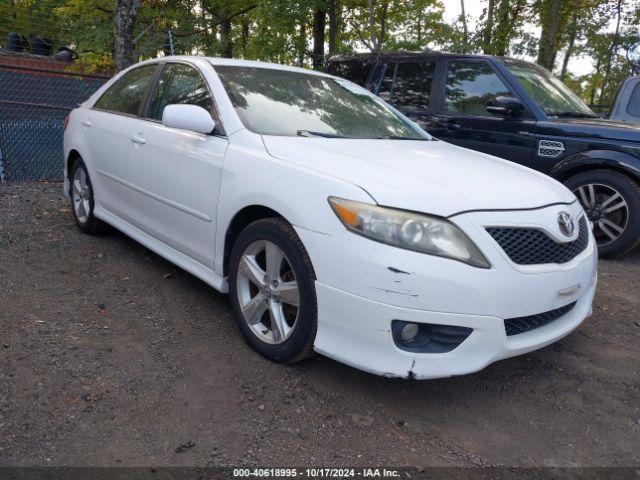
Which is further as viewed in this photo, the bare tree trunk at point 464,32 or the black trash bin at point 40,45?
the black trash bin at point 40,45

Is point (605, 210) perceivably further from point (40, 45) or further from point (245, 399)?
point (40, 45)

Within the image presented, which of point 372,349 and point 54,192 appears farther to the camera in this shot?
point 54,192

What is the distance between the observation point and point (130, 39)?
8180 mm

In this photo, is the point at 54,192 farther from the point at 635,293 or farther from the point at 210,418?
the point at 635,293

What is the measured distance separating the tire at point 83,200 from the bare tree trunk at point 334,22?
25.9ft

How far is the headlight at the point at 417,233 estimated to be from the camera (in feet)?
7.89

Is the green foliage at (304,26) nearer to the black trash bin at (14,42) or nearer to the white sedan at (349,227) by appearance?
the black trash bin at (14,42)

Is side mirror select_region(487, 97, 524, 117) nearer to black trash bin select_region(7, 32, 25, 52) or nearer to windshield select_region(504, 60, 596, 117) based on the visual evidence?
windshield select_region(504, 60, 596, 117)

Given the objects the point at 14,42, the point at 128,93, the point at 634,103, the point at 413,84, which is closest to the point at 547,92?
the point at 413,84

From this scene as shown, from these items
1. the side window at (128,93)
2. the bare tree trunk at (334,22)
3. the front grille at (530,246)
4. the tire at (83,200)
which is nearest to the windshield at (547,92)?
the front grille at (530,246)

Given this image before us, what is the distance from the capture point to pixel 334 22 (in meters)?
12.8

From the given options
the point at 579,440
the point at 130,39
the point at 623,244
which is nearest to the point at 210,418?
the point at 579,440

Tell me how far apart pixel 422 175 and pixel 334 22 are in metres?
11.1

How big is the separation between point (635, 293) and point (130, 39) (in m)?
7.30
